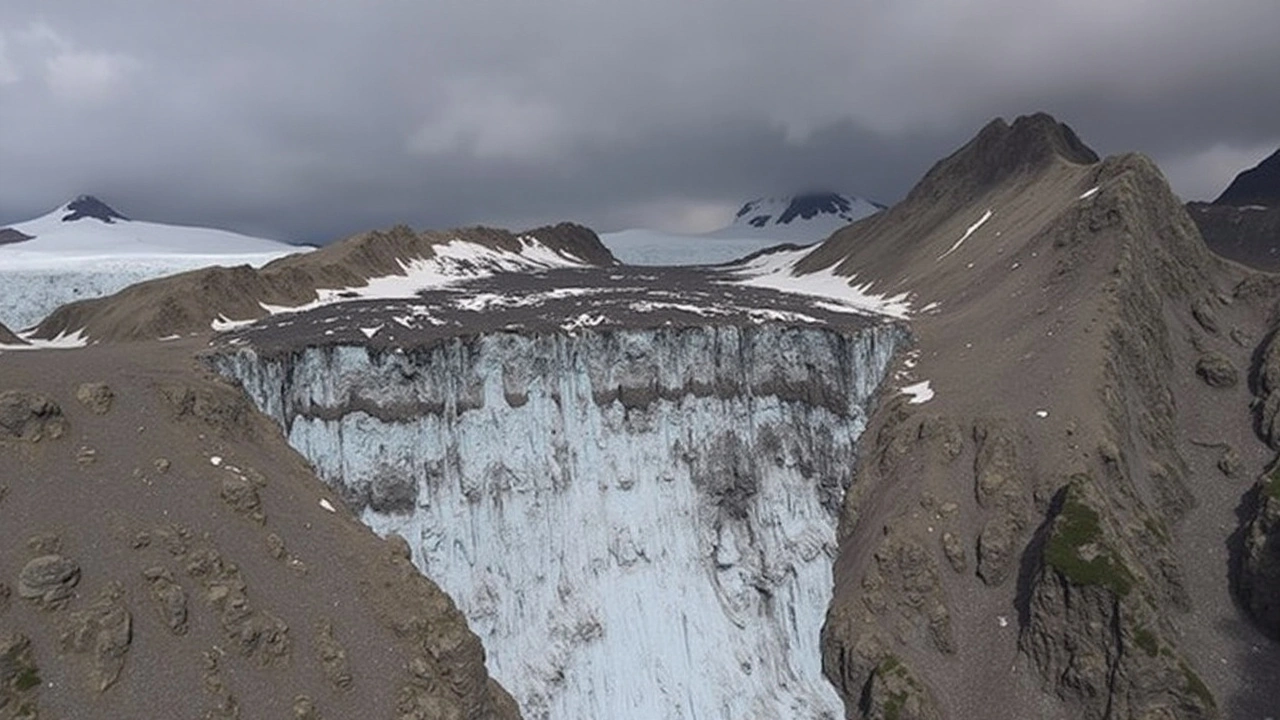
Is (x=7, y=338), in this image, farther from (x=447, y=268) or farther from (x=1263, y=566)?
(x=1263, y=566)

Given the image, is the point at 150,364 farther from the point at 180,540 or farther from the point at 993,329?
the point at 993,329

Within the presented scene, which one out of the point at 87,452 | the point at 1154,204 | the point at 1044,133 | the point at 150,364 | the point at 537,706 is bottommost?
the point at 537,706

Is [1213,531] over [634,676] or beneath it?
over

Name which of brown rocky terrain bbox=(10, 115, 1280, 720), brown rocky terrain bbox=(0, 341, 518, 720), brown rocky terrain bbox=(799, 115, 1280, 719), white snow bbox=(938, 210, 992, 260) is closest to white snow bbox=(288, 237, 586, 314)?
brown rocky terrain bbox=(10, 115, 1280, 720)

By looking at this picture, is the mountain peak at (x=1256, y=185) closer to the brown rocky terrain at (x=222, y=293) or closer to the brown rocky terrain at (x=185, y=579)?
the brown rocky terrain at (x=222, y=293)

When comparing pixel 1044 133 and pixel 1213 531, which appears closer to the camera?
pixel 1213 531

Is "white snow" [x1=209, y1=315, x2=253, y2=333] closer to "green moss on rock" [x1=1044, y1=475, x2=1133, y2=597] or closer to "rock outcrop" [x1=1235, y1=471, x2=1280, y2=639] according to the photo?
"green moss on rock" [x1=1044, y1=475, x2=1133, y2=597]

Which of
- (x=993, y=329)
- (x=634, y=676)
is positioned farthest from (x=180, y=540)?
(x=993, y=329)

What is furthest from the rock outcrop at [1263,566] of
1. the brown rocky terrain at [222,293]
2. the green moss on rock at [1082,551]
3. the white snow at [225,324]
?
the brown rocky terrain at [222,293]
